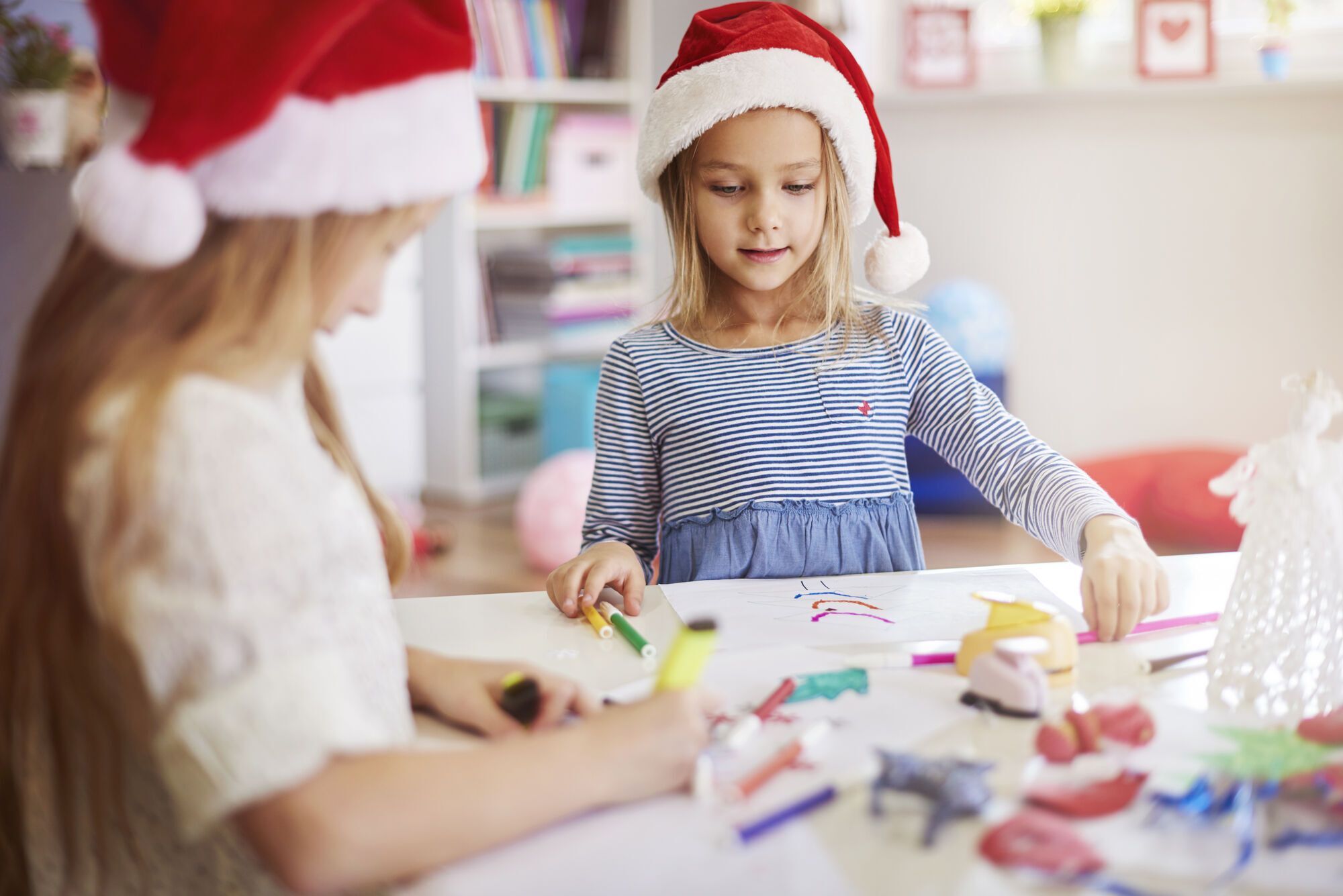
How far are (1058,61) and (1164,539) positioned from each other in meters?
1.14

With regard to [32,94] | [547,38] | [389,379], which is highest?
[547,38]

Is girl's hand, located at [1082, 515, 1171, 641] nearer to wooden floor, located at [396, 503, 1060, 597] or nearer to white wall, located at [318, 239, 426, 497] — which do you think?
wooden floor, located at [396, 503, 1060, 597]

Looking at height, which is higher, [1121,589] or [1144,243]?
[1144,243]

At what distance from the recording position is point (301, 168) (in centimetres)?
62

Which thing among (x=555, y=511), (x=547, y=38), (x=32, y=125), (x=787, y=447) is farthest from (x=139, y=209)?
(x=547, y=38)

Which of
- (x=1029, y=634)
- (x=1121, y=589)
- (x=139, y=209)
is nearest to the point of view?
(x=139, y=209)

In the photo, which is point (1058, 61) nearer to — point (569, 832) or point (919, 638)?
point (919, 638)

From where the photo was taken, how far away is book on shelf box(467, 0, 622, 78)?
10.5ft

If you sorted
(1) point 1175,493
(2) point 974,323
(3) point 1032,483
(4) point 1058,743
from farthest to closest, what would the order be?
(2) point 974,323 → (1) point 1175,493 → (3) point 1032,483 → (4) point 1058,743

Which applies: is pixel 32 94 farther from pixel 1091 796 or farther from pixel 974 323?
pixel 1091 796

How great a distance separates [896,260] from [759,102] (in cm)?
22

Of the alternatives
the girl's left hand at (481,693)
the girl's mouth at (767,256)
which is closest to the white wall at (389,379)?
the girl's mouth at (767,256)

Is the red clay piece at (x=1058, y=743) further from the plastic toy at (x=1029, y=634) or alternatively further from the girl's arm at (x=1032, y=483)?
the girl's arm at (x=1032, y=483)

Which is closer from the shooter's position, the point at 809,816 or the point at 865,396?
the point at 809,816
